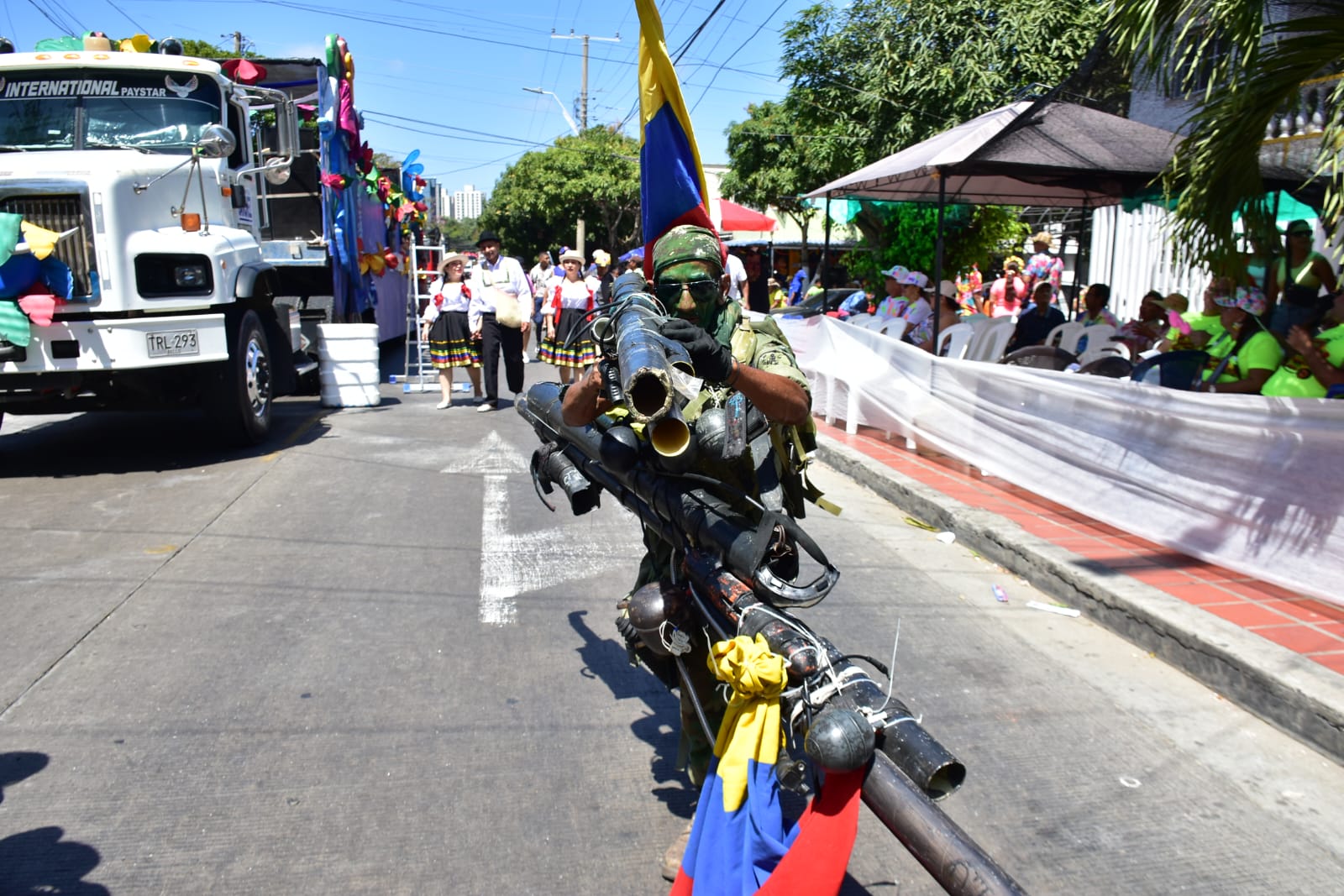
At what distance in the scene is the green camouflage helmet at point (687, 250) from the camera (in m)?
2.49

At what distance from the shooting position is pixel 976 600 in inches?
198

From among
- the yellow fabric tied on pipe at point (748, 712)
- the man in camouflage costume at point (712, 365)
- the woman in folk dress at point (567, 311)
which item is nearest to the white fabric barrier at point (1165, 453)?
the man in camouflage costume at point (712, 365)

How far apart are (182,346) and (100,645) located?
3.63 metres

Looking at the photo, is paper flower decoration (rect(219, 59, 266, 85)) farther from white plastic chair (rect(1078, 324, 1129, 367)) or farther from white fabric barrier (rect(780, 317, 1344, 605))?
white plastic chair (rect(1078, 324, 1129, 367))

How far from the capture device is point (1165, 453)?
5520 mm

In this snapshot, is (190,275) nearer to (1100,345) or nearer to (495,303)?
(495,303)

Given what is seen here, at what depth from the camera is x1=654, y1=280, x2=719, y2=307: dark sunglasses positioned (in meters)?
2.47

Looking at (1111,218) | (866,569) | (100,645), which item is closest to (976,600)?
(866,569)

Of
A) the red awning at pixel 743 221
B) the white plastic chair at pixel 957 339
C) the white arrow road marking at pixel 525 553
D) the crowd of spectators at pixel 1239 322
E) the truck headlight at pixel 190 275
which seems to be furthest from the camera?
the red awning at pixel 743 221

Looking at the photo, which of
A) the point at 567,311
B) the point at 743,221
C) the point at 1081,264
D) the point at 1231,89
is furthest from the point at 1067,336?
the point at 743,221

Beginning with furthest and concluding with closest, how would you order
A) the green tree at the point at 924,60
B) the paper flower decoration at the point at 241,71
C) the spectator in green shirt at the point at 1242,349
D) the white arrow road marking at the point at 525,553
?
the green tree at the point at 924,60 → the paper flower decoration at the point at 241,71 → the spectator in green shirt at the point at 1242,349 → the white arrow road marking at the point at 525,553

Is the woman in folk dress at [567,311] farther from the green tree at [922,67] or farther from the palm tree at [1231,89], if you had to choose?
the palm tree at [1231,89]

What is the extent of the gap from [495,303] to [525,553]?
5.43 metres

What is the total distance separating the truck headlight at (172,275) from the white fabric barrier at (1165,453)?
17.5 ft
